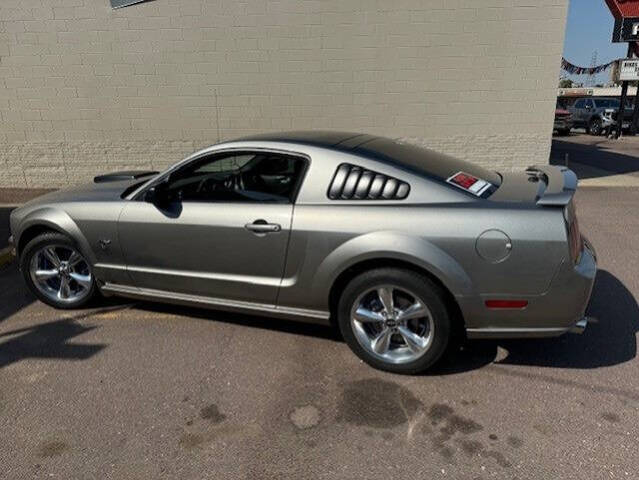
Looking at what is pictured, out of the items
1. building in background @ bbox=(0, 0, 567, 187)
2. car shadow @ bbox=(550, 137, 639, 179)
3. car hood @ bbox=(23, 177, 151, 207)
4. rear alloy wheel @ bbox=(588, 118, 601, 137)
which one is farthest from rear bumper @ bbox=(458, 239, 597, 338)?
rear alloy wheel @ bbox=(588, 118, 601, 137)

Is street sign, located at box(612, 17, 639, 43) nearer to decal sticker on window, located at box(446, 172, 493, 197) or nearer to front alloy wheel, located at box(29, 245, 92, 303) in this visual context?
decal sticker on window, located at box(446, 172, 493, 197)

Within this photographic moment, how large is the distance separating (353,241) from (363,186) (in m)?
0.38

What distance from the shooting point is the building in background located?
8.27 m

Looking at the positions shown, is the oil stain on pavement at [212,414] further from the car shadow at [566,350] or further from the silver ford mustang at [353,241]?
the car shadow at [566,350]

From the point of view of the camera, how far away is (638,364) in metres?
3.16

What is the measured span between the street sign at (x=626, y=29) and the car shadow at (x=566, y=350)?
66.3 ft

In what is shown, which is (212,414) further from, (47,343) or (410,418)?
(47,343)

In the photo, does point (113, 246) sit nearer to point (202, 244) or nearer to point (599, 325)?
point (202, 244)

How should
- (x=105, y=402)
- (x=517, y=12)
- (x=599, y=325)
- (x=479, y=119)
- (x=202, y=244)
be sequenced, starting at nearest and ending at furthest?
1. (x=105, y=402)
2. (x=202, y=244)
3. (x=599, y=325)
4. (x=517, y=12)
5. (x=479, y=119)

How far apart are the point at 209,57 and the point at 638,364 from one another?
789cm

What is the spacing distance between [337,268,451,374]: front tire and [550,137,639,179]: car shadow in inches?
315

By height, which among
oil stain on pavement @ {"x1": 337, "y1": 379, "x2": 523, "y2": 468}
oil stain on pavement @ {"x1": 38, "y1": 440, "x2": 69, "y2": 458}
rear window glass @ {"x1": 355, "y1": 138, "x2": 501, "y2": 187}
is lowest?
oil stain on pavement @ {"x1": 38, "y1": 440, "x2": 69, "y2": 458}

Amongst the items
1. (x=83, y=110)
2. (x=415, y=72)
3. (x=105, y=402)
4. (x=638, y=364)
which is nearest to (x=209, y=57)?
(x=83, y=110)

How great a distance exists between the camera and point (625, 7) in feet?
61.7
